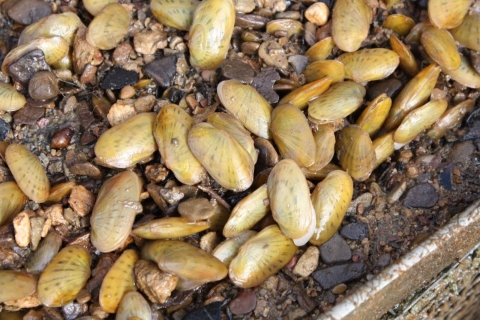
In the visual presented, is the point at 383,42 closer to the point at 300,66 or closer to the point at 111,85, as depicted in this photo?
the point at 300,66

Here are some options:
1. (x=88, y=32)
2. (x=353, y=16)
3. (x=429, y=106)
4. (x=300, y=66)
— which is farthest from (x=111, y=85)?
(x=429, y=106)

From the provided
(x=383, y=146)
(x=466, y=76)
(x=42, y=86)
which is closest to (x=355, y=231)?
(x=383, y=146)

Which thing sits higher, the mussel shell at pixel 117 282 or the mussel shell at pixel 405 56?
the mussel shell at pixel 405 56

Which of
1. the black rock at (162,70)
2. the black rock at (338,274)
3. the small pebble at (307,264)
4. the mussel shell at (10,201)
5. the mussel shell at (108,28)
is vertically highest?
the mussel shell at (108,28)

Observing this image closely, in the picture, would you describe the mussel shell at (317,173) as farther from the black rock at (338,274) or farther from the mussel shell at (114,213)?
the mussel shell at (114,213)

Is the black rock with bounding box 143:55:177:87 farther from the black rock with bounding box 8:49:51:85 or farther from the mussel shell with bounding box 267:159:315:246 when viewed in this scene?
the mussel shell with bounding box 267:159:315:246

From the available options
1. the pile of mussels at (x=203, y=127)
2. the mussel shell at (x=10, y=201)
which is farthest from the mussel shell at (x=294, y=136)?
the mussel shell at (x=10, y=201)

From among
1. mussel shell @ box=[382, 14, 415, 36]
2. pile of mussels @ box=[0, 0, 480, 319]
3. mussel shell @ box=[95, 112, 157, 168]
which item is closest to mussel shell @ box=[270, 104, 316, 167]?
pile of mussels @ box=[0, 0, 480, 319]
